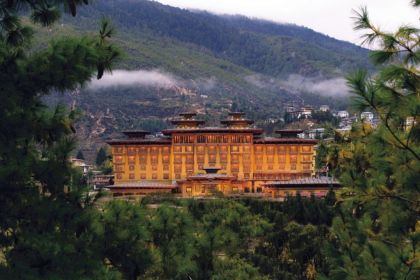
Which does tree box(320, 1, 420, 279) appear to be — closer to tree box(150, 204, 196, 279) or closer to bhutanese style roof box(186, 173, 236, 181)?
tree box(150, 204, 196, 279)

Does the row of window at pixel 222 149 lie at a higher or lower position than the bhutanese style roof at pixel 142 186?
higher

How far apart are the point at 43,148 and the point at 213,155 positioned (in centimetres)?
6069

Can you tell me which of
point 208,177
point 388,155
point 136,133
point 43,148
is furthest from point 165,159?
point 388,155

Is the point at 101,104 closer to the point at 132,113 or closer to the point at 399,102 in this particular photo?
the point at 132,113

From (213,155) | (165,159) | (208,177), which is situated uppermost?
(213,155)

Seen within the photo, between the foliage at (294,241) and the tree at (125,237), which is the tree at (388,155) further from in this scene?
the foliage at (294,241)

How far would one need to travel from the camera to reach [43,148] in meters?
12.1

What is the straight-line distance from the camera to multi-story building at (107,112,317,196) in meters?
72.6

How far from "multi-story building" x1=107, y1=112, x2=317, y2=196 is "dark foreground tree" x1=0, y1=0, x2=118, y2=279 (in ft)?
197

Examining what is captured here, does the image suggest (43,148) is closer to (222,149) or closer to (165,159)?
(222,149)

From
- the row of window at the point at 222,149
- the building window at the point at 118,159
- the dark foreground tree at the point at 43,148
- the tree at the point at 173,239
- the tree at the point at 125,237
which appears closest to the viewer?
the dark foreground tree at the point at 43,148

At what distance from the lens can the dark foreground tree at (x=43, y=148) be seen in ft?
36.0

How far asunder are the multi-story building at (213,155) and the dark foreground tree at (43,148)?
5999 centimetres

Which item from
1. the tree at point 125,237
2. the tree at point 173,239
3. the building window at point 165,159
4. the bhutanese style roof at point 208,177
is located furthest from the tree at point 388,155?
the building window at point 165,159
